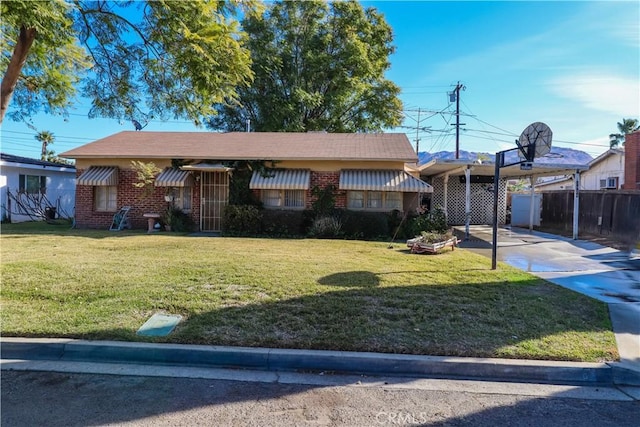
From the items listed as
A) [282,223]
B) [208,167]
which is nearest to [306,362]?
[282,223]

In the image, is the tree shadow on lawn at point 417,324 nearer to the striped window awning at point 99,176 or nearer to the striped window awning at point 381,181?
the striped window awning at point 381,181

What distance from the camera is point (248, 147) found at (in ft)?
56.6

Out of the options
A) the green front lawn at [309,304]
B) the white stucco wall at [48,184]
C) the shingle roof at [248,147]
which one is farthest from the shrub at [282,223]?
the white stucco wall at [48,184]

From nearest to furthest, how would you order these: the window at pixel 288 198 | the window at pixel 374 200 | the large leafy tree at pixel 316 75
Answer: the window at pixel 374 200 < the window at pixel 288 198 < the large leafy tree at pixel 316 75

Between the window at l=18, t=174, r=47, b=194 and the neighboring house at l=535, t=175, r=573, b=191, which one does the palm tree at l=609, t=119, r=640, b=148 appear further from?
the window at l=18, t=174, r=47, b=194

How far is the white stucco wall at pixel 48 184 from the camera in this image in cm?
1978

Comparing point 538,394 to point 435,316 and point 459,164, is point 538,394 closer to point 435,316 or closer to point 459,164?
point 435,316

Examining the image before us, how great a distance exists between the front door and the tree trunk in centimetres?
984

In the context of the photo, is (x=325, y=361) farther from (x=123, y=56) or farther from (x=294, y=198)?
(x=294, y=198)

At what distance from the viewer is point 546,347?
183 inches

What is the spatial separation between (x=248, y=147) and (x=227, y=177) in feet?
5.39

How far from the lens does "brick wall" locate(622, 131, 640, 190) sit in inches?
800

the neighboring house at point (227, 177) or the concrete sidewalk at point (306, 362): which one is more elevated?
the neighboring house at point (227, 177)

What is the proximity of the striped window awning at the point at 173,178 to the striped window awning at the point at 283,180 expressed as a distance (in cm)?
253
